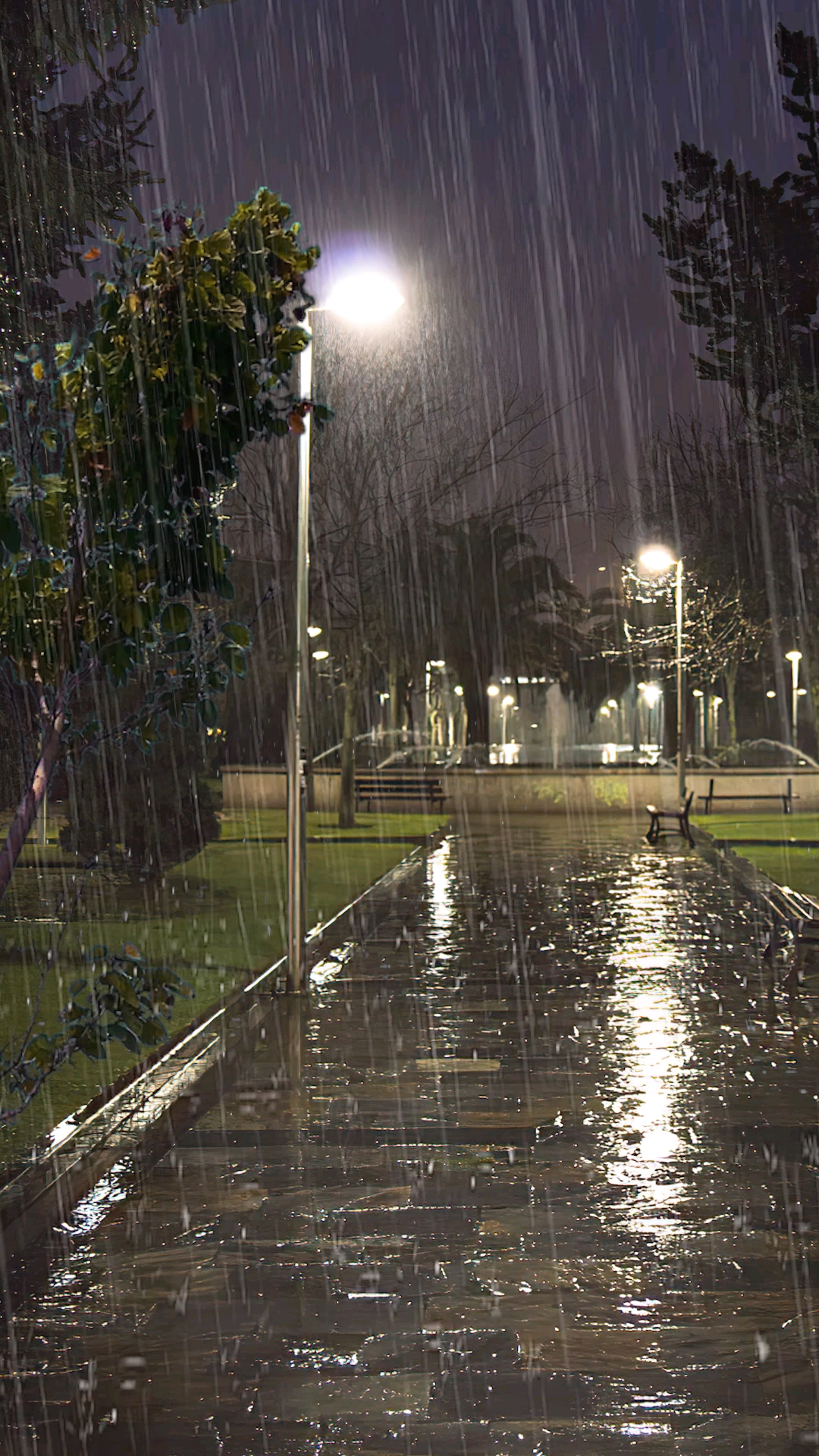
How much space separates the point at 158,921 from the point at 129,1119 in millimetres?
9287

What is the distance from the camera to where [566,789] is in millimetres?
45938

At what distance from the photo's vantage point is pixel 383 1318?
538 cm

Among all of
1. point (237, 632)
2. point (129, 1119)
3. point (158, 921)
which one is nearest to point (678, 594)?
point (158, 921)

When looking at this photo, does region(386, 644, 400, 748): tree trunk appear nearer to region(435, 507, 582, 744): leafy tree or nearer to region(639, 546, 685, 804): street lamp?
region(435, 507, 582, 744): leafy tree

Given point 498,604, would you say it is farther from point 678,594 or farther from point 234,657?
point 234,657

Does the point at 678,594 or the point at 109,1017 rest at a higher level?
the point at 678,594

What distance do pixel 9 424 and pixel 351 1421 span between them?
3389 millimetres

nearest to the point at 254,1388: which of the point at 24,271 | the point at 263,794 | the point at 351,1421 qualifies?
the point at 351,1421

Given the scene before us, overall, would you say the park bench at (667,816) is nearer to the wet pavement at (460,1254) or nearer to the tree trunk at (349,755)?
the tree trunk at (349,755)

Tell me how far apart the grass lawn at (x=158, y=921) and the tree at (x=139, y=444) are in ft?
4.31

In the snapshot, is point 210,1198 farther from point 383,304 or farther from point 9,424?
point 383,304

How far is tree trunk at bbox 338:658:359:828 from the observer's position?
35875 millimetres

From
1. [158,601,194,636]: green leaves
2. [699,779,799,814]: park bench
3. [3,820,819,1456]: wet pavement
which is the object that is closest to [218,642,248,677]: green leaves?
[158,601,194,636]: green leaves

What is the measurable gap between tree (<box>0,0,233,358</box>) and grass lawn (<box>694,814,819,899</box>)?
1134 centimetres
